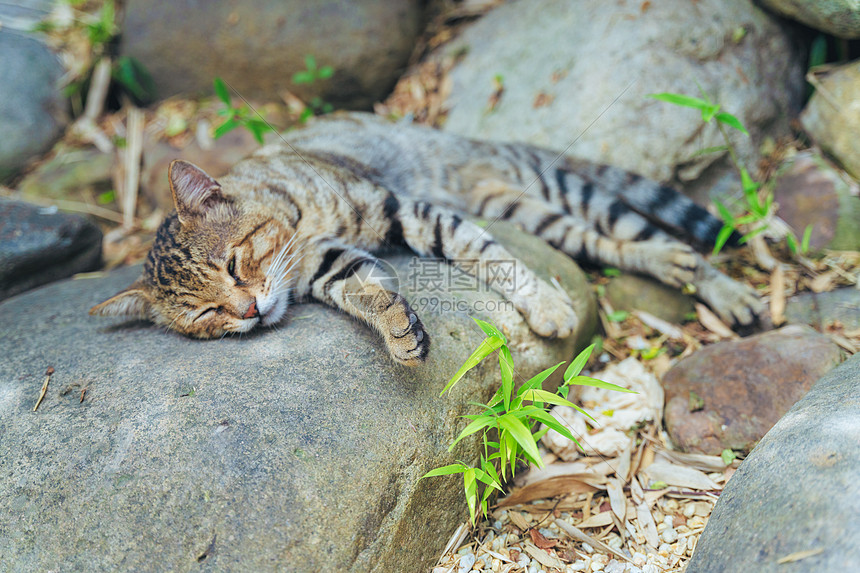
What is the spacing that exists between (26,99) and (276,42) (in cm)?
211

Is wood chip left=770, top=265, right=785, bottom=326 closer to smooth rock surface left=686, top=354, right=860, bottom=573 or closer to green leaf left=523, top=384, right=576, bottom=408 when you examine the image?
smooth rock surface left=686, top=354, right=860, bottom=573

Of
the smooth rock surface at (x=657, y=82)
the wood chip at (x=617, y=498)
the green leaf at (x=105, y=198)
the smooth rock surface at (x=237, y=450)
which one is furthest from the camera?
the green leaf at (x=105, y=198)

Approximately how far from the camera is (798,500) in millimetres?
1333

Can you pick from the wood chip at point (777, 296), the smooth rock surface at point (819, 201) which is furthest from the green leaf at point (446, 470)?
the smooth rock surface at point (819, 201)

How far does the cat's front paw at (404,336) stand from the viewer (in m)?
1.85

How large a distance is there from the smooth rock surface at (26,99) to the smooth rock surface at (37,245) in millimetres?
1481

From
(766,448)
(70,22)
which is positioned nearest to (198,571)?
(766,448)

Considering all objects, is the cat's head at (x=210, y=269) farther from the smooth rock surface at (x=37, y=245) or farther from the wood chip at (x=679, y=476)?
the wood chip at (x=679, y=476)

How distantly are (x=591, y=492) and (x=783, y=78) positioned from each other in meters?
2.89

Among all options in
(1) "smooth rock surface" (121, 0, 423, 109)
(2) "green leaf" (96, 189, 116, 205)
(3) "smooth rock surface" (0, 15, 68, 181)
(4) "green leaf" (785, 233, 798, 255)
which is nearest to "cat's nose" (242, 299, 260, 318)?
(4) "green leaf" (785, 233, 798, 255)

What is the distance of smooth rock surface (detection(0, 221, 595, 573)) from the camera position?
1535 millimetres

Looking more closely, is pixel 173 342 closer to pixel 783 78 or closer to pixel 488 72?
pixel 488 72

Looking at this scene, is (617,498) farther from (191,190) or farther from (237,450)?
(191,190)

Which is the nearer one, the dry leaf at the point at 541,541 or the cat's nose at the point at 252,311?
the dry leaf at the point at 541,541
